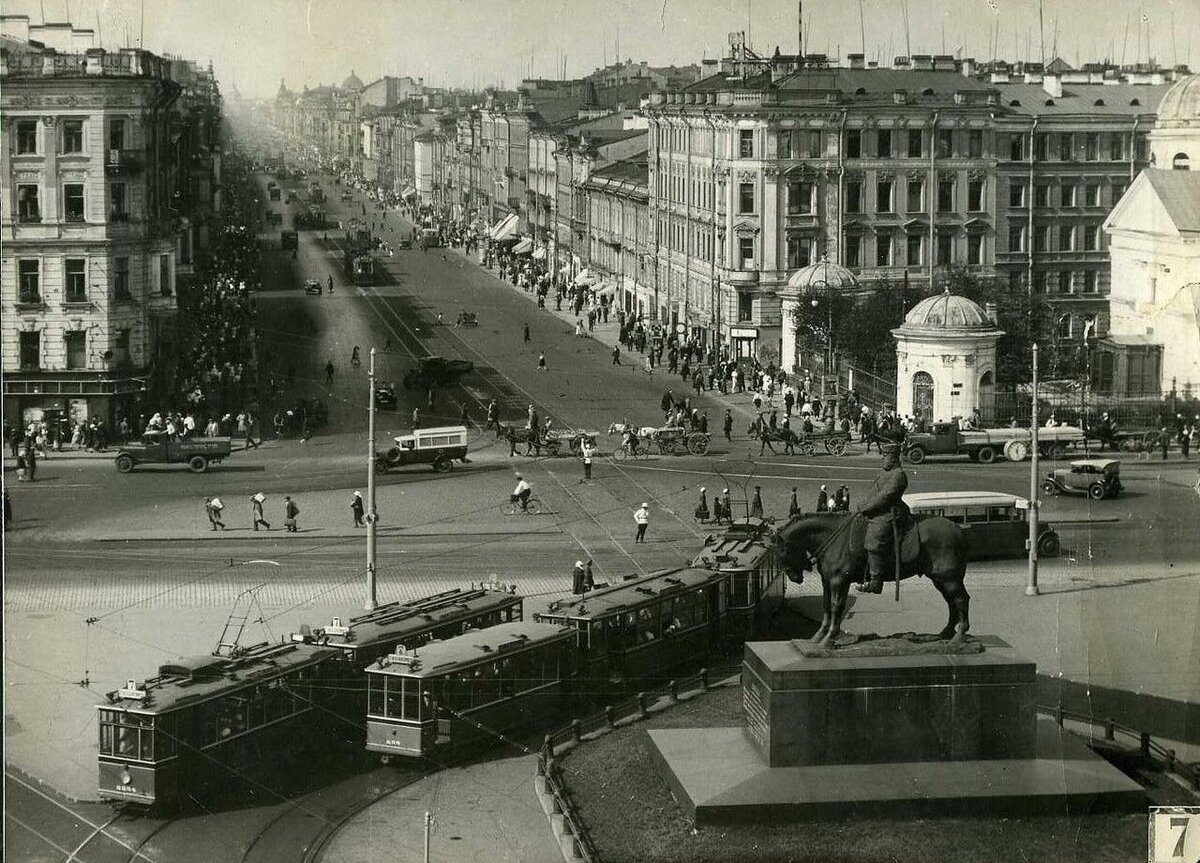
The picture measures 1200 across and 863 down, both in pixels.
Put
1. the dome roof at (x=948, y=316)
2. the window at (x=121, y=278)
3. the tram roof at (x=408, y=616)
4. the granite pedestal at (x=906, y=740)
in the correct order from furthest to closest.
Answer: the dome roof at (x=948, y=316), the window at (x=121, y=278), the tram roof at (x=408, y=616), the granite pedestal at (x=906, y=740)

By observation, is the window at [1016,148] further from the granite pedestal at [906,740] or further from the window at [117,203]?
the granite pedestal at [906,740]

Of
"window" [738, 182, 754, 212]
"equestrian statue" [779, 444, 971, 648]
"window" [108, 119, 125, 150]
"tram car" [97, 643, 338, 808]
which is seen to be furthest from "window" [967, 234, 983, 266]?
"tram car" [97, 643, 338, 808]

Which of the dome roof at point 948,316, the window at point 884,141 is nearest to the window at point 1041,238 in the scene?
the window at point 884,141

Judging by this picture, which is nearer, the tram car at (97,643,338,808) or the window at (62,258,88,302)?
the tram car at (97,643,338,808)

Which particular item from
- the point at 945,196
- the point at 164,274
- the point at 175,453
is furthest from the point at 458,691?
the point at 945,196

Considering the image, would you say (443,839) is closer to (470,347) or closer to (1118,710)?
(1118,710)

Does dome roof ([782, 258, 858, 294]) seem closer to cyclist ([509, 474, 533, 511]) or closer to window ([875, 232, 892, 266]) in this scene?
window ([875, 232, 892, 266])

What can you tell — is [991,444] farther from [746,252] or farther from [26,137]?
[26,137]
